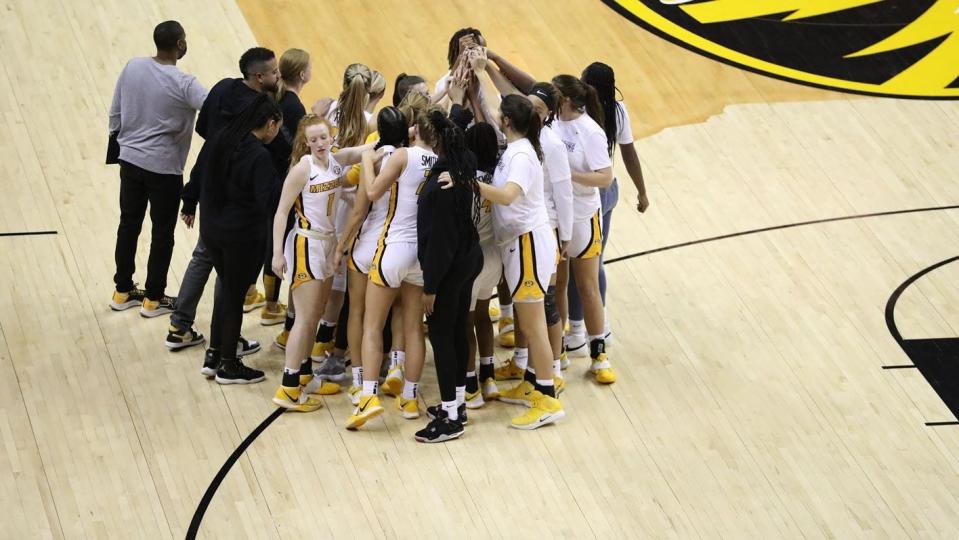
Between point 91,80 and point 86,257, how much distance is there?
1.85m

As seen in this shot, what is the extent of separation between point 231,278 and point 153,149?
1.06 metres

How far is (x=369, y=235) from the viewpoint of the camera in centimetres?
637

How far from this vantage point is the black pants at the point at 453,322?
6145 mm

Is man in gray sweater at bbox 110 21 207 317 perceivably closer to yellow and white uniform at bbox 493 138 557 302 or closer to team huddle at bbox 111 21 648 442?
team huddle at bbox 111 21 648 442

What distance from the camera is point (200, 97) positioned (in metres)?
6.98

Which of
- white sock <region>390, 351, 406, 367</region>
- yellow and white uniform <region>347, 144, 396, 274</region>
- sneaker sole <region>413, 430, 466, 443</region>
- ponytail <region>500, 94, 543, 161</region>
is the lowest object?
sneaker sole <region>413, 430, 466, 443</region>

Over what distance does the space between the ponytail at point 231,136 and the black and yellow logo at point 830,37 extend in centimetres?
460

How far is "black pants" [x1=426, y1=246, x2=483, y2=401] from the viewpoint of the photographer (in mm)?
6145

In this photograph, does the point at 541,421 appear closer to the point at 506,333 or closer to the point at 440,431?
the point at 440,431

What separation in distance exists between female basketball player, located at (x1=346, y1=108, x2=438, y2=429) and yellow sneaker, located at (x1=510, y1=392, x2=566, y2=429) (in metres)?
0.57

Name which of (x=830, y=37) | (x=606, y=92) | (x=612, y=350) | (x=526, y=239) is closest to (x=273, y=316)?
(x=526, y=239)

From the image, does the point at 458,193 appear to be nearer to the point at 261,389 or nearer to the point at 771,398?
the point at 261,389

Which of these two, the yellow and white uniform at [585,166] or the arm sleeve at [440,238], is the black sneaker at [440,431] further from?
the yellow and white uniform at [585,166]

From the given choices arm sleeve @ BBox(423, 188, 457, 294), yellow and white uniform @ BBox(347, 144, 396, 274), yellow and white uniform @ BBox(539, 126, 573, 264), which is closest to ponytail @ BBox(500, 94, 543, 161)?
yellow and white uniform @ BBox(539, 126, 573, 264)
